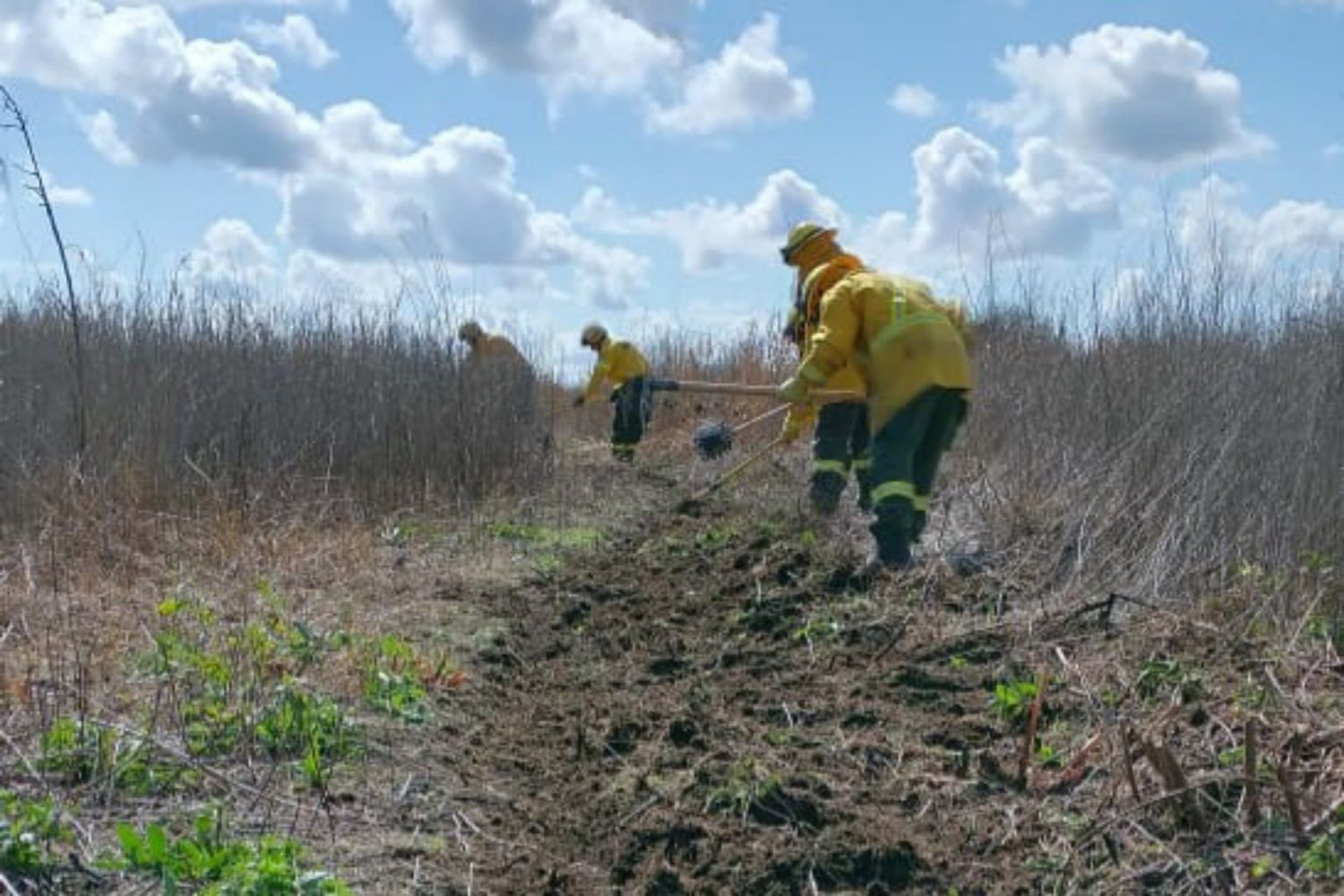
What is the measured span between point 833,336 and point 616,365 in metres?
8.56

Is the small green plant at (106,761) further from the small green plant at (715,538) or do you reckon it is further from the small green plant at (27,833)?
the small green plant at (715,538)

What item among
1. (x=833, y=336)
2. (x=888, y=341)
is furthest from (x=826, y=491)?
(x=888, y=341)

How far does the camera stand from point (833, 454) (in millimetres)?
8633

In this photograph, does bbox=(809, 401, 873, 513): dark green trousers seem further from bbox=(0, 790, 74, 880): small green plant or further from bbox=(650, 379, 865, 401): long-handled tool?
bbox=(0, 790, 74, 880): small green plant

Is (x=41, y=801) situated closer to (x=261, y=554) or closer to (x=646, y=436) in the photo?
(x=261, y=554)

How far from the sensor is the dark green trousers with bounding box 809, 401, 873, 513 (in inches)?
338

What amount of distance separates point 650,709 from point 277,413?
5370 millimetres

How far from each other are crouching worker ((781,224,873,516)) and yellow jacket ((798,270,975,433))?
0.55m

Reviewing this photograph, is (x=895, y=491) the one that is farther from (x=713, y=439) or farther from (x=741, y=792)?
(x=713, y=439)

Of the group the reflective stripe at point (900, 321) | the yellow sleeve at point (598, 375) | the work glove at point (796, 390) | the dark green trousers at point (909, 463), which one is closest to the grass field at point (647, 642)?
the dark green trousers at point (909, 463)

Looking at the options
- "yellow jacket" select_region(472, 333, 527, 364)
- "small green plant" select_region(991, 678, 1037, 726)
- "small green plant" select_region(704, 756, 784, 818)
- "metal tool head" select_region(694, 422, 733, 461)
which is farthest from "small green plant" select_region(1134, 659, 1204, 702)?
"yellow jacket" select_region(472, 333, 527, 364)

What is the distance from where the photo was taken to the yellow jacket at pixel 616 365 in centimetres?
1576

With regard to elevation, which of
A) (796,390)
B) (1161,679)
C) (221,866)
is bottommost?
(221,866)

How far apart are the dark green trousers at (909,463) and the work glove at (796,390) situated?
0.46 metres
